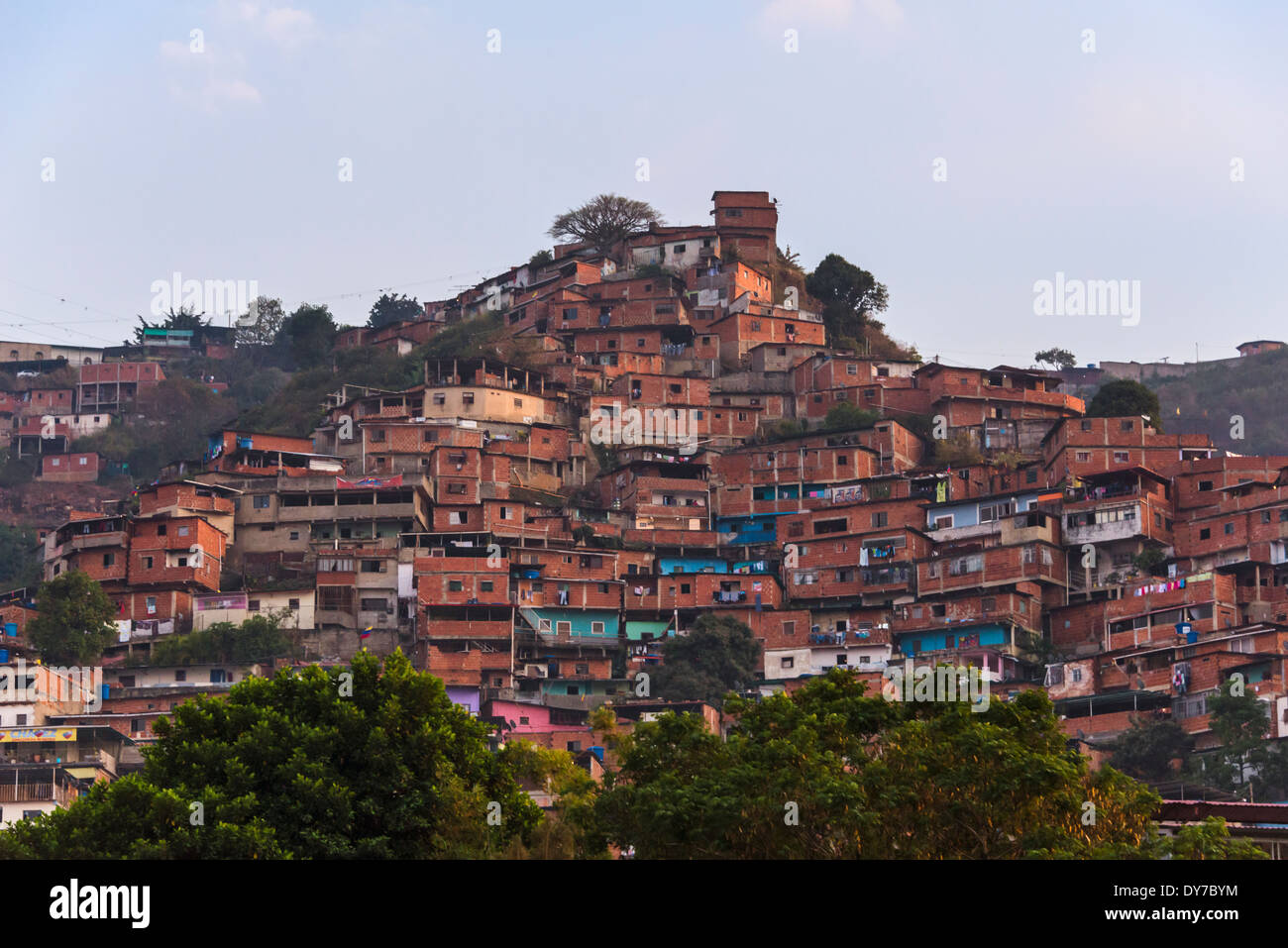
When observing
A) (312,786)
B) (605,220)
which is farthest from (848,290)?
(312,786)

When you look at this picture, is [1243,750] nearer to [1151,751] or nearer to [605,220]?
[1151,751]

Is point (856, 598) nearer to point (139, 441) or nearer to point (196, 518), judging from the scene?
point (196, 518)

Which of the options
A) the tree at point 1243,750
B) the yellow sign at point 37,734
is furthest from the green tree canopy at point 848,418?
the yellow sign at point 37,734

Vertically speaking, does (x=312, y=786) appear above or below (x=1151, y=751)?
above

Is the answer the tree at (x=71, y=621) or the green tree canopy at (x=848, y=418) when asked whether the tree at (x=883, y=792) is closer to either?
the tree at (x=71, y=621)
